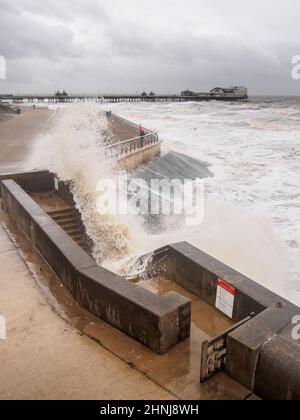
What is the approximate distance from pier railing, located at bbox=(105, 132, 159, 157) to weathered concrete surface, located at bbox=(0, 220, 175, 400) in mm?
→ 10304

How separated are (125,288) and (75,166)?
7496mm

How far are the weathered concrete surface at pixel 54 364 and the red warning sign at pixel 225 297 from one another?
1.54 m

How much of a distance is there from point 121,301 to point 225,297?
1404 millimetres

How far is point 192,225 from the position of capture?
11.8 metres

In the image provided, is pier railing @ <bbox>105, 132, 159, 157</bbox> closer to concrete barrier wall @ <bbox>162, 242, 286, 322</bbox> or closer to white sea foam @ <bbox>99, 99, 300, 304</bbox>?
white sea foam @ <bbox>99, 99, 300, 304</bbox>

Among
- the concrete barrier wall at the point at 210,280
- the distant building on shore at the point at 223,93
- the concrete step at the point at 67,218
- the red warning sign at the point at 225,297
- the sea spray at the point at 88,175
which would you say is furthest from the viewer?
the distant building on shore at the point at 223,93

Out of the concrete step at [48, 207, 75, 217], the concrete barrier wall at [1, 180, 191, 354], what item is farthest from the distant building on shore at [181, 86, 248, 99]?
the concrete barrier wall at [1, 180, 191, 354]

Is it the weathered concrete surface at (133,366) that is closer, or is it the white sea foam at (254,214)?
the weathered concrete surface at (133,366)

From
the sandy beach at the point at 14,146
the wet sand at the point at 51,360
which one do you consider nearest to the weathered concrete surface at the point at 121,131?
the sandy beach at the point at 14,146

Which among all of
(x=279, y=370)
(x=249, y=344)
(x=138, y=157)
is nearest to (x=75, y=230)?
(x=249, y=344)

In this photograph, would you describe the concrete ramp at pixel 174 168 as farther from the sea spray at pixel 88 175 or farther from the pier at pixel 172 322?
the pier at pixel 172 322

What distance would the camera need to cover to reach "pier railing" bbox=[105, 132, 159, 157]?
1474 centimetres

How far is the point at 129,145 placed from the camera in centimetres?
1784

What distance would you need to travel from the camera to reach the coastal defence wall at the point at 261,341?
3.14 m
